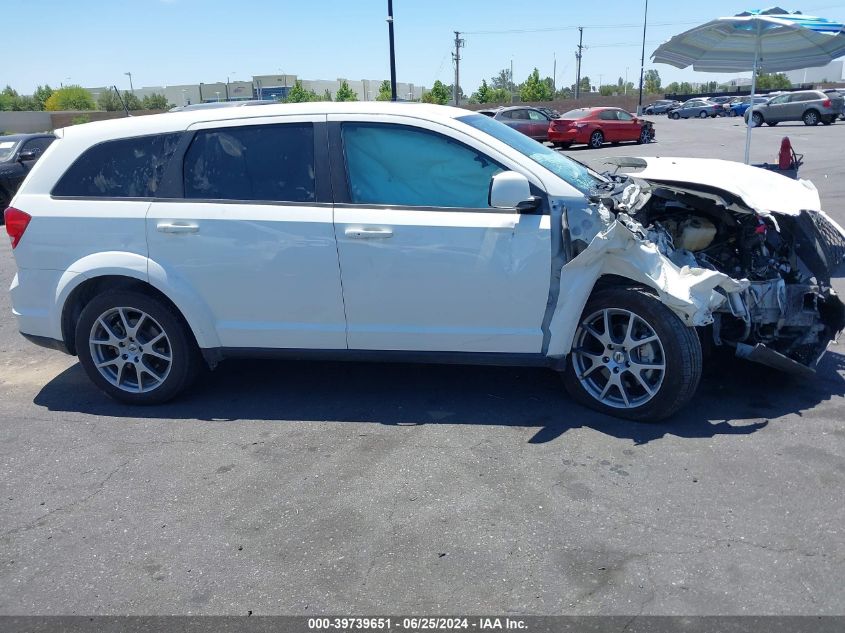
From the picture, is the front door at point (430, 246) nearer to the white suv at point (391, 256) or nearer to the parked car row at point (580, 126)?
the white suv at point (391, 256)

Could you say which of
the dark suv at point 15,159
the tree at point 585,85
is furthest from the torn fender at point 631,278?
the tree at point 585,85

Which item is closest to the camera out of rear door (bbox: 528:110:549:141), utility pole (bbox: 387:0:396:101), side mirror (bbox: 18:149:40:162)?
side mirror (bbox: 18:149:40:162)

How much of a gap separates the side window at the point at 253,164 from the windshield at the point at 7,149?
1208 cm

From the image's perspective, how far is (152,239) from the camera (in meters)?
4.59

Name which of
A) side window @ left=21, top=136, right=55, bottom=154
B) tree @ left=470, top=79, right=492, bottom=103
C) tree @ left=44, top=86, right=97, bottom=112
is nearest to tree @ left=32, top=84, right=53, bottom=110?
tree @ left=44, top=86, right=97, bottom=112

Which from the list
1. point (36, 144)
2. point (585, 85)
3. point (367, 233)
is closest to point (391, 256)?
point (367, 233)

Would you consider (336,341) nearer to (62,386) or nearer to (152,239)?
(152,239)

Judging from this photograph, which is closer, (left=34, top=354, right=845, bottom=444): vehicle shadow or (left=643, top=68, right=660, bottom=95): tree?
(left=34, top=354, right=845, bottom=444): vehicle shadow

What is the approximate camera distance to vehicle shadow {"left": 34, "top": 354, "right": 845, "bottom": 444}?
4426 millimetres

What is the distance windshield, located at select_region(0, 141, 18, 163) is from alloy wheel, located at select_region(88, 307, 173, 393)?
11.8 meters

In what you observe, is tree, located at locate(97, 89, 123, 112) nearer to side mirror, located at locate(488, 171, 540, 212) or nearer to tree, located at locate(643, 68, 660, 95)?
side mirror, located at locate(488, 171, 540, 212)

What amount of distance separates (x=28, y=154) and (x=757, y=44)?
45.2 ft

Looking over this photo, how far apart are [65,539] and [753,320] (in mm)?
4070

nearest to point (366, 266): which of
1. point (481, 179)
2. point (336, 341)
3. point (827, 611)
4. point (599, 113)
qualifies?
point (336, 341)
